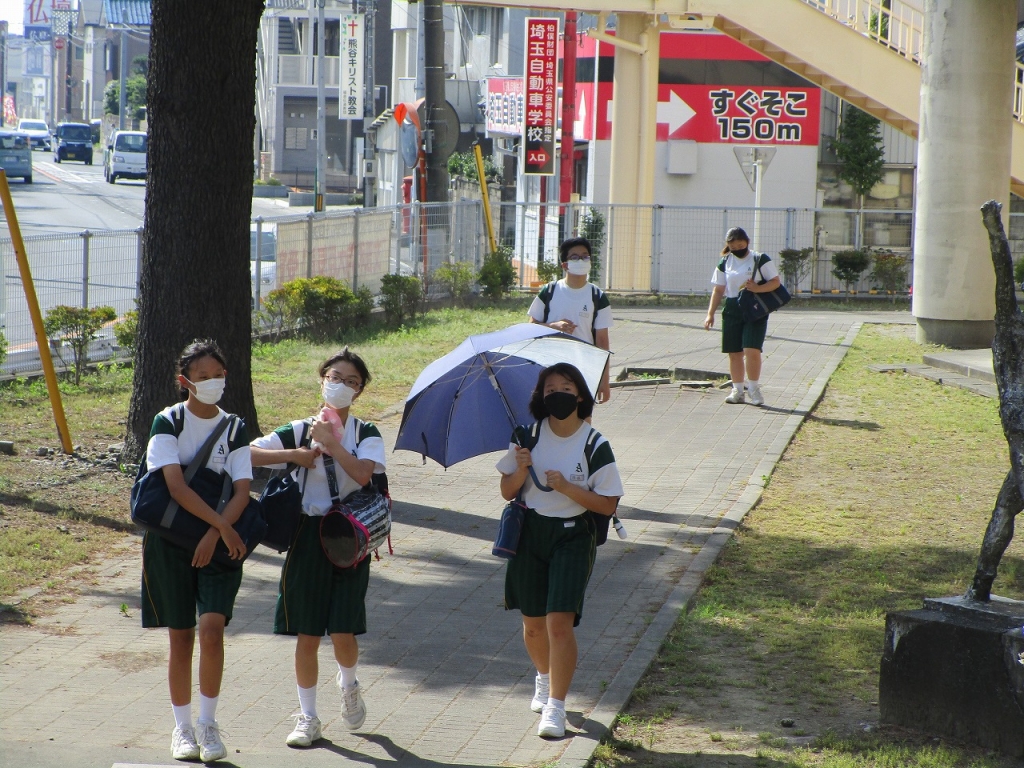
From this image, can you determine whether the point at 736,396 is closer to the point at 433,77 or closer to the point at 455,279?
the point at 455,279

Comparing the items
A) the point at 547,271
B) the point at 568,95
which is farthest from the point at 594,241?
the point at 568,95

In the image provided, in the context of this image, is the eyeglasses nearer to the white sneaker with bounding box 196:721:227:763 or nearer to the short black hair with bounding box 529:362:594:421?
the short black hair with bounding box 529:362:594:421

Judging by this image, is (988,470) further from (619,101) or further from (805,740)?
(619,101)

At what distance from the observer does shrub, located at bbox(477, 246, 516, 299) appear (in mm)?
20859

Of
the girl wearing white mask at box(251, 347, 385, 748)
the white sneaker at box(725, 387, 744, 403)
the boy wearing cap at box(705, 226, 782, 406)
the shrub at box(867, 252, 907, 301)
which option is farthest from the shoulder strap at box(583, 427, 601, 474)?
the shrub at box(867, 252, 907, 301)

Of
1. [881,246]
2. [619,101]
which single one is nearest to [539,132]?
[619,101]

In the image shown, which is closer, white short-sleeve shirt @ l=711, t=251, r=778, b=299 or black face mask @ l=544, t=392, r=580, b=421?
black face mask @ l=544, t=392, r=580, b=421

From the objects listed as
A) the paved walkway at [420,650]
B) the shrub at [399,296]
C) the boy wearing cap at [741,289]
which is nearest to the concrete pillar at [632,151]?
the shrub at [399,296]

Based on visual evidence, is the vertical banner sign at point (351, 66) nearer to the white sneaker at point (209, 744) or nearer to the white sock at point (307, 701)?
the white sock at point (307, 701)

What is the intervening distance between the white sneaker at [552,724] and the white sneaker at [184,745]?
1304mm

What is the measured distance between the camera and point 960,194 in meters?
15.6

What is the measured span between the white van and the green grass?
154 ft

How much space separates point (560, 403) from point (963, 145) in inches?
487

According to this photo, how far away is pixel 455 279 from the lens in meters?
20.2
